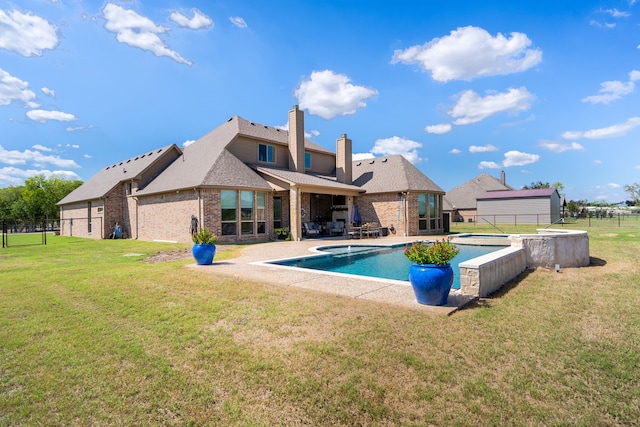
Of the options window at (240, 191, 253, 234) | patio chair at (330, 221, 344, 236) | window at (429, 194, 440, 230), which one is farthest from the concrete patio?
window at (429, 194, 440, 230)

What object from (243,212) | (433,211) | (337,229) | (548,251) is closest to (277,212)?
(243,212)

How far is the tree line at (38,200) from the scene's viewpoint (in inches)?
2117

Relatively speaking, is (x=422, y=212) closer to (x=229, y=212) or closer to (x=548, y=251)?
(x=229, y=212)

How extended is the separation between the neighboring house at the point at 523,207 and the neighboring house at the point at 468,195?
10.1 ft

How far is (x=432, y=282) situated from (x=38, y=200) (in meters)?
68.9

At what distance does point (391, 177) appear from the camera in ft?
77.4

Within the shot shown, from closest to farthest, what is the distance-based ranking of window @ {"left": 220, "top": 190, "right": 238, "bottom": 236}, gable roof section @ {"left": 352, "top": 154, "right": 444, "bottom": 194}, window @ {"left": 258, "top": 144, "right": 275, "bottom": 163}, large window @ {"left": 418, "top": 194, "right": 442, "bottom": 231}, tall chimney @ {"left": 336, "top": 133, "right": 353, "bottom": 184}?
window @ {"left": 220, "top": 190, "right": 238, "bottom": 236}
window @ {"left": 258, "top": 144, "right": 275, "bottom": 163}
gable roof section @ {"left": 352, "top": 154, "right": 444, "bottom": 194}
large window @ {"left": 418, "top": 194, "right": 442, "bottom": 231}
tall chimney @ {"left": 336, "top": 133, "right": 353, "bottom": 184}

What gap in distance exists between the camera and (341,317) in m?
4.86

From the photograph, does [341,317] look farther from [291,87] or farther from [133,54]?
[291,87]

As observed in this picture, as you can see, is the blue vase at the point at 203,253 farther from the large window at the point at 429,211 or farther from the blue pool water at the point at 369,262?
the large window at the point at 429,211

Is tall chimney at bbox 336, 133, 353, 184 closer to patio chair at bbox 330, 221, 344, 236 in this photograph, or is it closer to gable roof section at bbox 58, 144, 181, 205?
patio chair at bbox 330, 221, 344, 236

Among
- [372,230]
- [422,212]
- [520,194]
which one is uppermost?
[520,194]

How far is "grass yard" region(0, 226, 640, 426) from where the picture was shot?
287 cm

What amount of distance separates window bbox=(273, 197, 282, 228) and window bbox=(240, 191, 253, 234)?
283 centimetres
